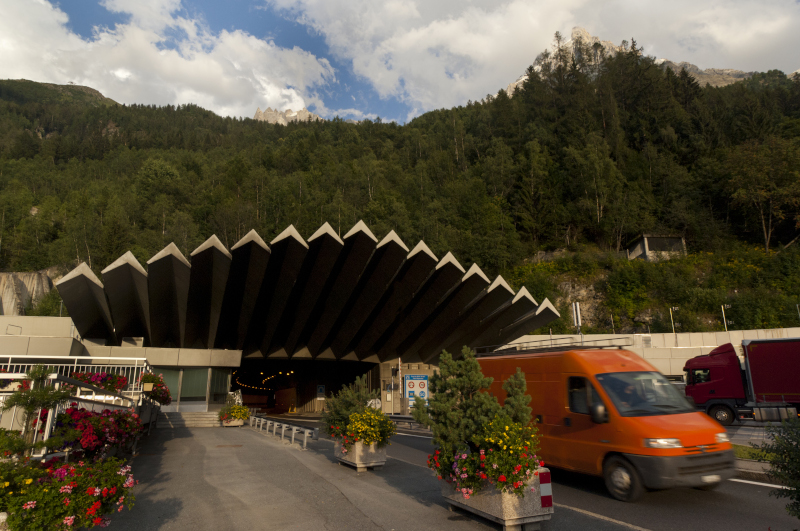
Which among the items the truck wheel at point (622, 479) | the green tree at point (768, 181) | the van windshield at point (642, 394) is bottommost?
the truck wheel at point (622, 479)

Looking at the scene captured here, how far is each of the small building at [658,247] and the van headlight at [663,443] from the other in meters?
53.8

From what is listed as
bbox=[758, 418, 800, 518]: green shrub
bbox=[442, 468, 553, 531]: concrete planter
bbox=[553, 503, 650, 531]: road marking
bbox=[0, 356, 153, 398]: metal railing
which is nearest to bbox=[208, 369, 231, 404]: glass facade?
bbox=[0, 356, 153, 398]: metal railing

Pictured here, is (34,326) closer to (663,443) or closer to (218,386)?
(218,386)

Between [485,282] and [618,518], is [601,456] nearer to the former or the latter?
[618,518]

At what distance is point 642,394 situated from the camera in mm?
8031

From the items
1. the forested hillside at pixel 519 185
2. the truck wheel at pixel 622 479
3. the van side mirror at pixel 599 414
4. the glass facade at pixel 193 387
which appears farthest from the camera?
the forested hillside at pixel 519 185

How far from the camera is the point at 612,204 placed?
61.7 metres

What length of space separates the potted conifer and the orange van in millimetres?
2067

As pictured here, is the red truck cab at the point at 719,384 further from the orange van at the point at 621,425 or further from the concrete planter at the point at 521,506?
the concrete planter at the point at 521,506

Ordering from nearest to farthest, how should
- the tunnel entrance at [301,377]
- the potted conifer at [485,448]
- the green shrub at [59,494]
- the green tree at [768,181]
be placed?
the green shrub at [59,494] → the potted conifer at [485,448] → the tunnel entrance at [301,377] → the green tree at [768,181]

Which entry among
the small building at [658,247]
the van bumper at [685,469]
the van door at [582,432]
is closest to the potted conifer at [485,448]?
the van bumper at [685,469]

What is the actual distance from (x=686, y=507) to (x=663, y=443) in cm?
103

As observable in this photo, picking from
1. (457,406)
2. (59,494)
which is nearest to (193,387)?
(457,406)

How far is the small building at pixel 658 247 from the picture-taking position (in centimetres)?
5494
